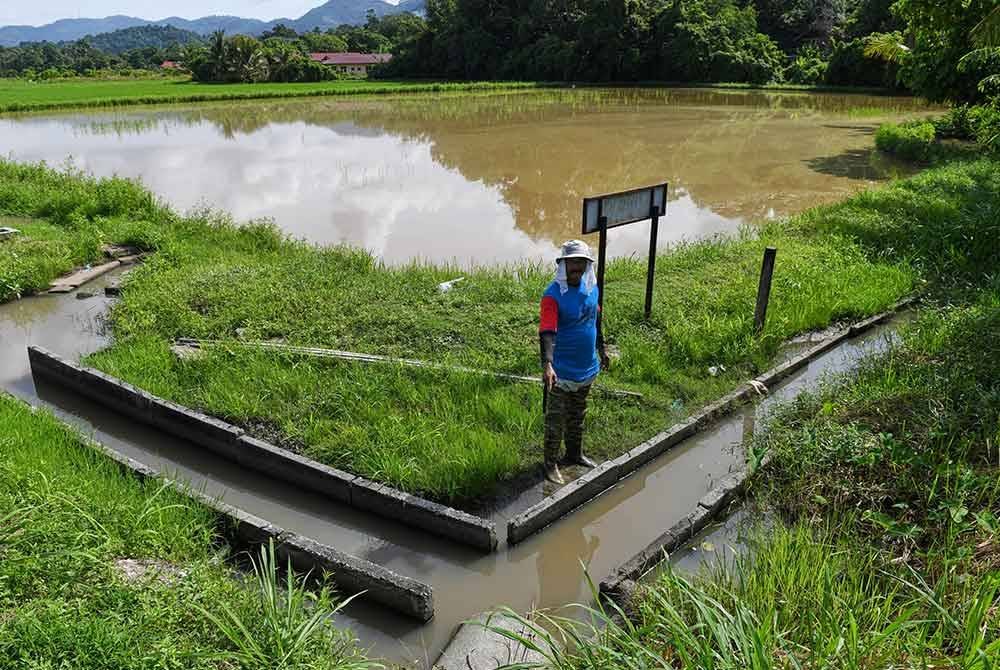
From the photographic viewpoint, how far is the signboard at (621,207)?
6605 millimetres

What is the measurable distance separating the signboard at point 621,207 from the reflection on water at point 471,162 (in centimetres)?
419

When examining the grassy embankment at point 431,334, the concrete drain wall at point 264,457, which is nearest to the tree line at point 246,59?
the grassy embankment at point 431,334

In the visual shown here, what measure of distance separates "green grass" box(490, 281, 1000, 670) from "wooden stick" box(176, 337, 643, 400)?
145 cm

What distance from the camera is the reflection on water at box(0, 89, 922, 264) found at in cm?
1354

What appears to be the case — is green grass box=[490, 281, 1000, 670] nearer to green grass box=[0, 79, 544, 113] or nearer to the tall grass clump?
the tall grass clump

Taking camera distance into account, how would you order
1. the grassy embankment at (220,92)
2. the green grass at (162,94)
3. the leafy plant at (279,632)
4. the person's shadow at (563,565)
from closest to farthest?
the leafy plant at (279,632)
the person's shadow at (563,565)
the green grass at (162,94)
the grassy embankment at (220,92)

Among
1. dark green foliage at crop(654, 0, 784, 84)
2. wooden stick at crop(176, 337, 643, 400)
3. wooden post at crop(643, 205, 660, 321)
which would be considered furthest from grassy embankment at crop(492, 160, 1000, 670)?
dark green foliage at crop(654, 0, 784, 84)

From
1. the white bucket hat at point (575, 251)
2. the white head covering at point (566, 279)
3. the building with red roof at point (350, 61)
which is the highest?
the building with red roof at point (350, 61)

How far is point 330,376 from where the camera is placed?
256 inches

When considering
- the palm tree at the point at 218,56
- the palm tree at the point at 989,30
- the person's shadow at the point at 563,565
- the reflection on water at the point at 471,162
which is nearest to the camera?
the person's shadow at the point at 563,565

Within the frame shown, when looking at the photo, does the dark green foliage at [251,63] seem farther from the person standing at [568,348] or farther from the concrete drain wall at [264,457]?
the person standing at [568,348]

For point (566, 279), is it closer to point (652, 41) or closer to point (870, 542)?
point (870, 542)

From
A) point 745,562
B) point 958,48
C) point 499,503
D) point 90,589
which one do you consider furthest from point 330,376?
point 958,48

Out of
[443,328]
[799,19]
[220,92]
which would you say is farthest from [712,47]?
[443,328]
